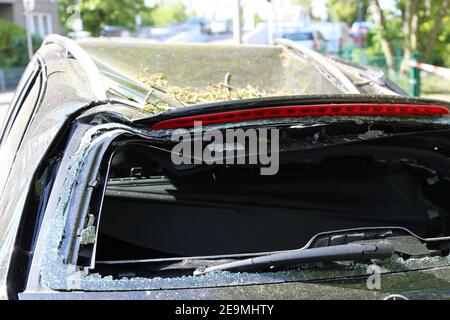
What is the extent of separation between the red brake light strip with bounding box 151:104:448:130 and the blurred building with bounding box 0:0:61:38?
33648 millimetres

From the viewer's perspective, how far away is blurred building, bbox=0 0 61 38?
34.4 metres

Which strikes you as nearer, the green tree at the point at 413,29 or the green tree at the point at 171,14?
the green tree at the point at 413,29

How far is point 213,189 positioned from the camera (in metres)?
2.79

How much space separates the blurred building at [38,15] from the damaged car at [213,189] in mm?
32835

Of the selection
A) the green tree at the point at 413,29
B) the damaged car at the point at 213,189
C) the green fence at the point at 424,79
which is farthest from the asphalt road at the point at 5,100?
the damaged car at the point at 213,189

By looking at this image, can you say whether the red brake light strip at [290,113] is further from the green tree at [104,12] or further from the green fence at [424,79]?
the green tree at [104,12]

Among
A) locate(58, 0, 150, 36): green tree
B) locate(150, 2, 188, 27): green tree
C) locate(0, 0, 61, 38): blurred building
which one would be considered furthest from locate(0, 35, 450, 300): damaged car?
locate(150, 2, 188, 27): green tree

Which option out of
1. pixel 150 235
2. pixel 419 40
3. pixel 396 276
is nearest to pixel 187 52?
pixel 150 235

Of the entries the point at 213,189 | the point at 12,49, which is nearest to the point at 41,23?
the point at 12,49

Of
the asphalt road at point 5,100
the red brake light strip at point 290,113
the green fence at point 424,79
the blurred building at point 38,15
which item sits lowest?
the asphalt road at point 5,100

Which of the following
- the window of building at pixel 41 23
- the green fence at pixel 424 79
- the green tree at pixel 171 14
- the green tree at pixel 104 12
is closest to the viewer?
the green fence at pixel 424 79

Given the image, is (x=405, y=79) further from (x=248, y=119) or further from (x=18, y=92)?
(x=248, y=119)

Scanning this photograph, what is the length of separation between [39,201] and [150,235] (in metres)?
0.85

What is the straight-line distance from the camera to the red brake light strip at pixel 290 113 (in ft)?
6.54
